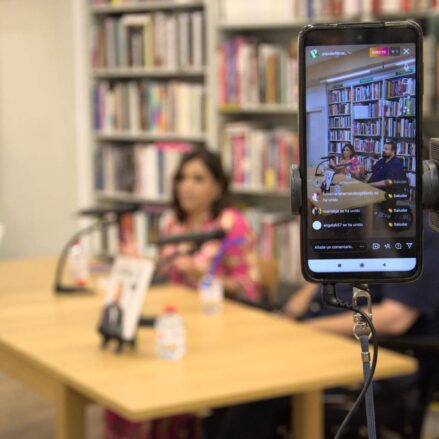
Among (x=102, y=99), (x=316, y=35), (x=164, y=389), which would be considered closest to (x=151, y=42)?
(x=102, y=99)

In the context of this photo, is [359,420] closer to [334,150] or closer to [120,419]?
[120,419]

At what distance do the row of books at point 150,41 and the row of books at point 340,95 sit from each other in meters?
4.10

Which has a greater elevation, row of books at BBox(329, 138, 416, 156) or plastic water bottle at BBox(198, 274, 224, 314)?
row of books at BBox(329, 138, 416, 156)

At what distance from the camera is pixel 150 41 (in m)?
5.11

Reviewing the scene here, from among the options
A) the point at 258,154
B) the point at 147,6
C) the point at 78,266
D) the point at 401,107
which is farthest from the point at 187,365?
the point at 147,6

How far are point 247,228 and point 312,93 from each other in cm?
287

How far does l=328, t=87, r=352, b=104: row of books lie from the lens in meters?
0.82

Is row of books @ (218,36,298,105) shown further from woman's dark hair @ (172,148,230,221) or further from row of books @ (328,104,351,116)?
row of books @ (328,104,351,116)

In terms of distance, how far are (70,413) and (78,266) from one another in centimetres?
99

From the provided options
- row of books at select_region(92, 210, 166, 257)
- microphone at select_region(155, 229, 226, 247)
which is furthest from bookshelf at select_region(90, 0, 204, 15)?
microphone at select_region(155, 229, 226, 247)

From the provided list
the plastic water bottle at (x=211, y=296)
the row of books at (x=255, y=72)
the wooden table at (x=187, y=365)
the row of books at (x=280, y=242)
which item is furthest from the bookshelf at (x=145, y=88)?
the wooden table at (x=187, y=365)

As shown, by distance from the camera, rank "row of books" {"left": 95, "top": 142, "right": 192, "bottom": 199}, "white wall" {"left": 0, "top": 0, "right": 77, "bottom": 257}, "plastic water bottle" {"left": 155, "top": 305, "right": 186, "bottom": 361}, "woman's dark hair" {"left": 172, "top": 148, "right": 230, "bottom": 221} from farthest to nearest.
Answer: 1. "white wall" {"left": 0, "top": 0, "right": 77, "bottom": 257}
2. "row of books" {"left": 95, "top": 142, "right": 192, "bottom": 199}
3. "woman's dark hair" {"left": 172, "top": 148, "right": 230, "bottom": 221}
4. "plastic water bottle" {"left": 155, "top": 305, "right": 186, "bottom": 361}

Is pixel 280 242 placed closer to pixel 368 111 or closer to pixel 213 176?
pixel 213 176

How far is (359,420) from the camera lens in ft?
8.80
